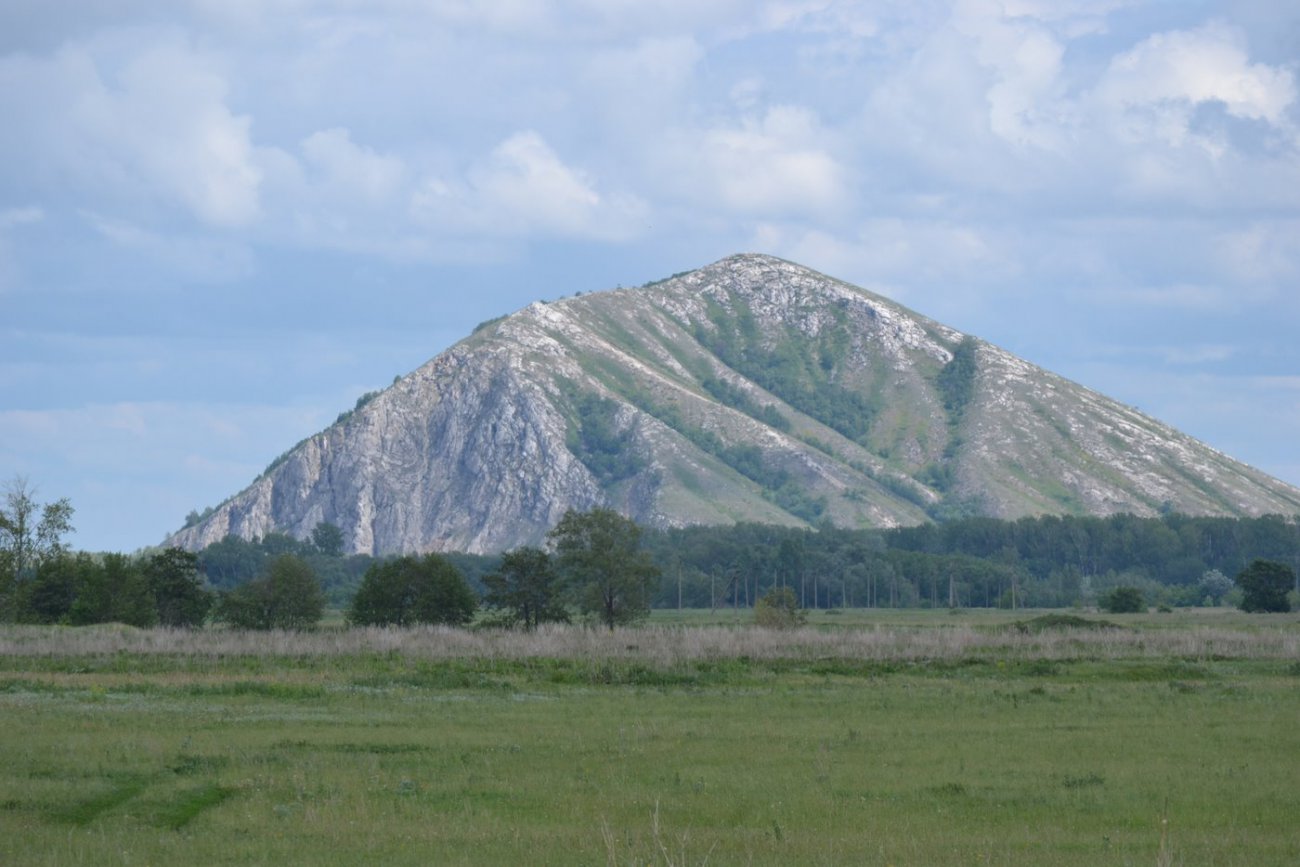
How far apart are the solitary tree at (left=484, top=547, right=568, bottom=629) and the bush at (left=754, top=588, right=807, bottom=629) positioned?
502 inches

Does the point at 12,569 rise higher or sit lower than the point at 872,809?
higher

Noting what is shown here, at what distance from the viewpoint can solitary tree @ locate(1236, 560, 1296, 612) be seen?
114 m

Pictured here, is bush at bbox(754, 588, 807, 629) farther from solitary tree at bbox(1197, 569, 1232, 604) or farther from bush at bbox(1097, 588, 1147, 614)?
solitary tree at bbox(1197, 569, 1232, 604)

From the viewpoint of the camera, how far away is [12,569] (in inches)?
3275

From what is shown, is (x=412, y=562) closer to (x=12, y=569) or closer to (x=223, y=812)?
(x=12, y=569)

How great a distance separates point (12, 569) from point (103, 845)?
7288 cm

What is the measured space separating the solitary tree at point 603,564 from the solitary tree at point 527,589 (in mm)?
1486

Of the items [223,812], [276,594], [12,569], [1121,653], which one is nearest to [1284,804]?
[223,812]

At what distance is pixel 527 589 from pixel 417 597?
6.64 meters

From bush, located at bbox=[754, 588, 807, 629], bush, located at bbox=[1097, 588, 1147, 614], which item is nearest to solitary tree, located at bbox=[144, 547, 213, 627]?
bush, located at bbox=[754, 588, 807, 629]

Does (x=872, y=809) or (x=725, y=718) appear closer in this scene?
(x=872, y=809)

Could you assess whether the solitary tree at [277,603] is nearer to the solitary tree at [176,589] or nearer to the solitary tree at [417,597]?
the solitary tree at [417,597]

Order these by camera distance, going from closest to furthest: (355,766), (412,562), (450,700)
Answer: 1. (355,766)
2. (450,700)
3. (412,562)

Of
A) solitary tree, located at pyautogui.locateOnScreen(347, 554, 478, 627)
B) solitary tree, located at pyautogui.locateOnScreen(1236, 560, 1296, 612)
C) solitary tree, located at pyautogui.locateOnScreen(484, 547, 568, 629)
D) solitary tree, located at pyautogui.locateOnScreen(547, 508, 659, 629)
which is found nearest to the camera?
solitary tree, located at pyautogui.locateOnScreen(484, 547, 568, 629)
